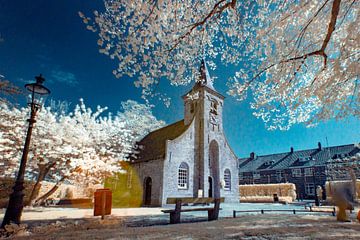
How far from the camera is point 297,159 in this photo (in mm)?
38281

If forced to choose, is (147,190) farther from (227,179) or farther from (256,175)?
(256,175)

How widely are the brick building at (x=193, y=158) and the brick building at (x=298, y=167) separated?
17.4 m

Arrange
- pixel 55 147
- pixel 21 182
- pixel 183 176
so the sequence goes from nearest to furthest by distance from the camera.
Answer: pixel 21 182, pixel 55 147, pixel 183 176

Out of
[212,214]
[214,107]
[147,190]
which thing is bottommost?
[212,214]

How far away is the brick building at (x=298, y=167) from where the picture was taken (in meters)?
34.4

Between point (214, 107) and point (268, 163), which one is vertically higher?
point (214, 107)

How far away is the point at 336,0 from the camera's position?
4293 millimetres

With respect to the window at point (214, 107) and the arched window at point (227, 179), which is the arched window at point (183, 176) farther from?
the window at point (214, 107)

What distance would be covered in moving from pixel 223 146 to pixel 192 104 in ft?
19.1

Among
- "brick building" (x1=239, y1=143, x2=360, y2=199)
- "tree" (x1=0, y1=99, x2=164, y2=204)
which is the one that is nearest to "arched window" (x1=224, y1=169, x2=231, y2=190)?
"tree" (x1=0, y1=99, x2=164, y2=204)

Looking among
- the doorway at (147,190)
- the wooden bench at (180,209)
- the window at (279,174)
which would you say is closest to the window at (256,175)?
the window at (279,174)

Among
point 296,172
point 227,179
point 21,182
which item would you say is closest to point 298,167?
point 296,172

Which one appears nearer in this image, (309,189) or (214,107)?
(214,107)

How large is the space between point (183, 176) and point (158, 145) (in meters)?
4.05
